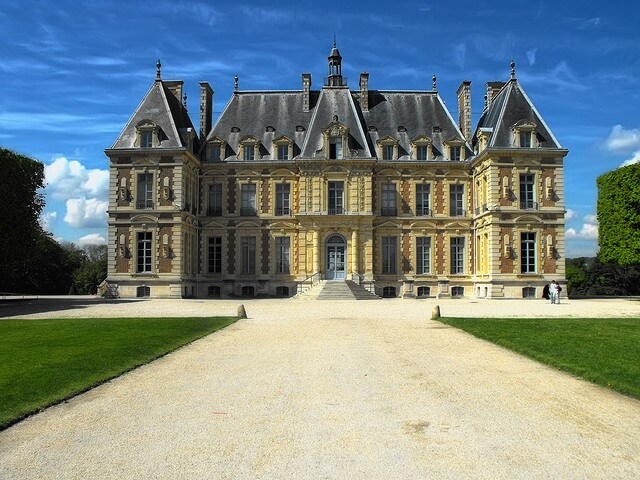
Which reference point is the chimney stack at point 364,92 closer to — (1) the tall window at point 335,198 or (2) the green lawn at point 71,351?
(1) the tall window at point 335,198

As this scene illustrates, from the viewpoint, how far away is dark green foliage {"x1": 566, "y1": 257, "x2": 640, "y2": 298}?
4681cm

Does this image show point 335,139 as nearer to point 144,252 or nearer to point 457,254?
point 457,254

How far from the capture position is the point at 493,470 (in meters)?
4.72

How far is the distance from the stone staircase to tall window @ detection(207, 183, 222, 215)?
818 centimetres

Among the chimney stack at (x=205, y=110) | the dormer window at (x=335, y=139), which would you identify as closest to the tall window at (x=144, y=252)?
the chimney stack at (x=205, y=110)

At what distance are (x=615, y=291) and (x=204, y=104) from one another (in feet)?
112

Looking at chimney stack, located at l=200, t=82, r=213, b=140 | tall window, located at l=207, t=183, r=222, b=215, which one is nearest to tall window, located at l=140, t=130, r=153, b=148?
tall window, located at l=207, t=183, r=222, b=215

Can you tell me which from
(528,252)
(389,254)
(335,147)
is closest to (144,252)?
(335,147)

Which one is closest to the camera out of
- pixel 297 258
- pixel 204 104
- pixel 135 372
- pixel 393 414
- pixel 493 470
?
pixel 493 470

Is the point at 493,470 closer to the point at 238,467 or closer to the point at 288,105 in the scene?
the point at 238,467

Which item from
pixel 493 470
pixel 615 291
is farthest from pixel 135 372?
pixel 615 291

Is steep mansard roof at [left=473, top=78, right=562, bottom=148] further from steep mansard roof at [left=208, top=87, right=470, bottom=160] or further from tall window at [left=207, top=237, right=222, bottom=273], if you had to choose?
tall window at [left=207, top=237, right=222, bottom=273]

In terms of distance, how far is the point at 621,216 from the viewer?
1180 inches

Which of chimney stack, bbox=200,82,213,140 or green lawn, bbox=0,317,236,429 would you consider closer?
green lawn, bbox=0,317,236,429
